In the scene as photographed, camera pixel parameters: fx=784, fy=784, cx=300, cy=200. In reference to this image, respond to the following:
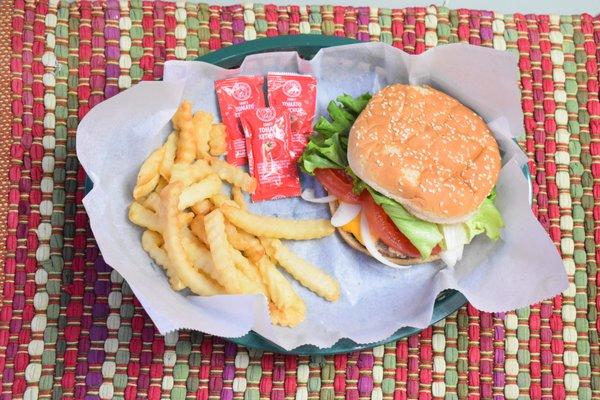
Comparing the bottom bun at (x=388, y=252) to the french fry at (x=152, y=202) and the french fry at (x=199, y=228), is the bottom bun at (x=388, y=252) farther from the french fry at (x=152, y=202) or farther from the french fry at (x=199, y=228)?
the french fry at (x=152, y=202)

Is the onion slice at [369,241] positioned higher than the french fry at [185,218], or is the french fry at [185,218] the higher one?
the french fry at [185,218]

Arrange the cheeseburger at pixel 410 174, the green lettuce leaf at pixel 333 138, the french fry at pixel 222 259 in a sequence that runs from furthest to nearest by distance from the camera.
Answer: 1. the green lettuce leaf at pixel 333 138
2. the cheeseburger at pixel 410 174
3. the french fry at pixel 222 259

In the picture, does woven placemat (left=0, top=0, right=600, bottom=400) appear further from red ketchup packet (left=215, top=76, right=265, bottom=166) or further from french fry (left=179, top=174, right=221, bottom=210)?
french fry (left=179, top=174, right=221, bottom=210)

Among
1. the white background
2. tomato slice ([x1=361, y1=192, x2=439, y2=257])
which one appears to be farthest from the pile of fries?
the white background

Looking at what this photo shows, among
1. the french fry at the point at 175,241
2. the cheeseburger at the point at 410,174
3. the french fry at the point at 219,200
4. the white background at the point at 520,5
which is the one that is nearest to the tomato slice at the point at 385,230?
the cheeseburger at the point at 410,174

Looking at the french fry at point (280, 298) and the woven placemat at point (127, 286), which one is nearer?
→ the french fry at point (280, 298)

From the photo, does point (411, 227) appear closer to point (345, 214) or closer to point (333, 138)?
point (345, 214)
